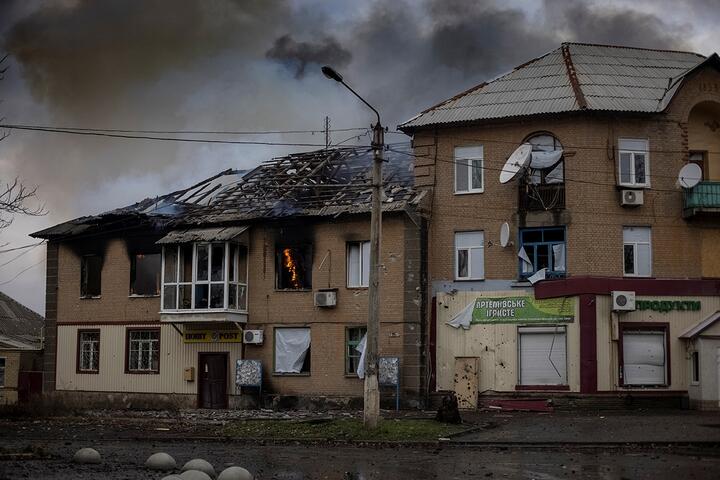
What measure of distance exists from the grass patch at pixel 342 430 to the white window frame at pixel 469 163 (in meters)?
10.7

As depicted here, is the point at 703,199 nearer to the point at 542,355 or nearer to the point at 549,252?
the point at 549,252

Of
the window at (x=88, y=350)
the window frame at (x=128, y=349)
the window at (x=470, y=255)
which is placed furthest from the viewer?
the window at (x=88, y=350)

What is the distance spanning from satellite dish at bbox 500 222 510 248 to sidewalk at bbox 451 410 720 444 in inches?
235

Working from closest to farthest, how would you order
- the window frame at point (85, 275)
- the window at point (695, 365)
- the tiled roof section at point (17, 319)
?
the window at point (695, 365) → the window frame at point (85, 275) → the tiled roof section at point (17, 319)

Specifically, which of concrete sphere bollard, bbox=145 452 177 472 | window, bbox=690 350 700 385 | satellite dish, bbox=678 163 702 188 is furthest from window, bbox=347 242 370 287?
concrete sphere bollard, bbox=145 452 177 472

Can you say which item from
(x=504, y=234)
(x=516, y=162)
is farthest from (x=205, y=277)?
(x=516, y=162)

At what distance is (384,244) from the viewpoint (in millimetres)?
37031

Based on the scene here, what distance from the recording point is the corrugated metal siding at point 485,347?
34500 millimetres

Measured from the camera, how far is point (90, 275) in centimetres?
4384

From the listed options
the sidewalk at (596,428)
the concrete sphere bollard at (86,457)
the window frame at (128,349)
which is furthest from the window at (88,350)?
the concrete sphere bollard at (86,457)

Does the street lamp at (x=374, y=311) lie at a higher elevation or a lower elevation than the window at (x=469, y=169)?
lower

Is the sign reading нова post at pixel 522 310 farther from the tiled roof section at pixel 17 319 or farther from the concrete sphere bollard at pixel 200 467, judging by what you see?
the tiled roof section at pixel 17 319

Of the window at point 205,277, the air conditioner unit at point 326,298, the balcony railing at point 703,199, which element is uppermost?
the balcony railing at point 703,199

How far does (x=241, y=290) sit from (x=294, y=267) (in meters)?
2.31
